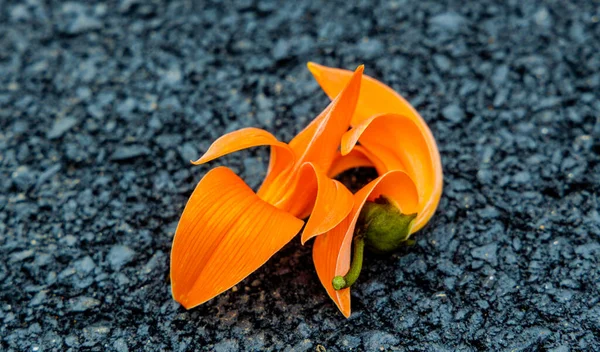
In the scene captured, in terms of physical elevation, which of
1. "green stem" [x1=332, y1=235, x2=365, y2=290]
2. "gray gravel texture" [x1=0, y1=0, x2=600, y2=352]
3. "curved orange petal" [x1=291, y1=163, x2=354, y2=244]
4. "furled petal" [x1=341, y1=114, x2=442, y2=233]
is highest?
"curved orange petal" [x1=291, y1=163, x2=354, y2=244]

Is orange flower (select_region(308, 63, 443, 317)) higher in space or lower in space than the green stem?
higher

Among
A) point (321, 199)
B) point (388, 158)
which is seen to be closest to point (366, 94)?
point (388, 158)

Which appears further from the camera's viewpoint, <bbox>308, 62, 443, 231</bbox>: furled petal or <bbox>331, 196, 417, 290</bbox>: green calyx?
<bbox>308, 62, 443, 231</bbox>: furled petal

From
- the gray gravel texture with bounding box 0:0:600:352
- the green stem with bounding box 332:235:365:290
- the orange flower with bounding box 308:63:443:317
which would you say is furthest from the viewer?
the gray gravel texture with bounding box 0:0:600:352

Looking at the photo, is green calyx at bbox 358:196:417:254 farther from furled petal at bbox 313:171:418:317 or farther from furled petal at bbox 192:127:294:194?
furled petal at bbox 192:127:294:194

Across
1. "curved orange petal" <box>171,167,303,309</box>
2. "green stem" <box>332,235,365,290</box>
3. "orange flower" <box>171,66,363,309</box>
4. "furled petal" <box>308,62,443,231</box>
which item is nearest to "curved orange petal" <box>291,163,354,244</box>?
"orange flower" <box>171,66,363,309</box>

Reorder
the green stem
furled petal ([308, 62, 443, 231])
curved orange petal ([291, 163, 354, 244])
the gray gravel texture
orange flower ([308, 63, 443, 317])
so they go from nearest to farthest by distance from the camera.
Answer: curved orange petal ([291, 163, 354, 244])
the green stem
orange flower ([308, 63, 443, 317])
the gray gravel texture
furled petal ([308, 62, 443, 231])

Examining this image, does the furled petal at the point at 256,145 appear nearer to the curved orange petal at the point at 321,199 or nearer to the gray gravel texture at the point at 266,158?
the curved orange petal at the point at 321,199

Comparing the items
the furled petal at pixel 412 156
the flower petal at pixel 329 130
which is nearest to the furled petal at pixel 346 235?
the furled petal at pixel 412 156
